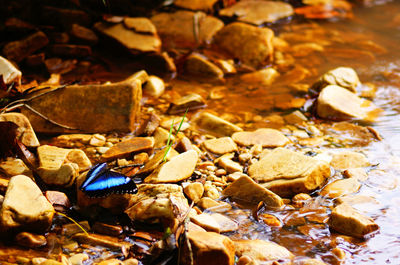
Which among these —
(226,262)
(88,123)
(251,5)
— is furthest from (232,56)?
(226,262)

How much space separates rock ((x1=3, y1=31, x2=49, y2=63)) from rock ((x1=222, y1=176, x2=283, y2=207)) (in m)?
2.83

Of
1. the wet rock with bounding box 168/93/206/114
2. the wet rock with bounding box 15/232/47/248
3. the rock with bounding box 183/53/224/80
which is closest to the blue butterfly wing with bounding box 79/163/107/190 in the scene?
the wet rock with bounding box 15/232/47/248

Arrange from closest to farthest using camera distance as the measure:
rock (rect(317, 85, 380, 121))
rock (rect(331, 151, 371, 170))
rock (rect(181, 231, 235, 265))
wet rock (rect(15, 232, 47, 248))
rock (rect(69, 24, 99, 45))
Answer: rock (rect(181, 231, 235, 265)), wet rock (rect(15, 232, 47, 248)), rock (rect(331, 151, 371, 170)), rock (rect(317, 85, 380, 121)), rock (rect(69, 24, 99, 45))

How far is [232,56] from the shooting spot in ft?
16.1

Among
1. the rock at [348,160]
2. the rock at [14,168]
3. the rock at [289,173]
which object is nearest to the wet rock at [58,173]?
the rock at [14,168]

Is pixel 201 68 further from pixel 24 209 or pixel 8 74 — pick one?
pixel 24 209

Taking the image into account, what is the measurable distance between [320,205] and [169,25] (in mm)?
3688

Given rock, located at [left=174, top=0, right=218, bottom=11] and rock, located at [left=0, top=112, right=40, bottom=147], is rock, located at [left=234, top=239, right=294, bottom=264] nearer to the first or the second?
rock, located at [left=0, top=112, right=40, bottom=147]

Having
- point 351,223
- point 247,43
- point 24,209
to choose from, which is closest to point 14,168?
point 24,209

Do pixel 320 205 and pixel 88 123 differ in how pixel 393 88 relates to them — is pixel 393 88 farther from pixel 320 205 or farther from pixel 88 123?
pixel 88 123

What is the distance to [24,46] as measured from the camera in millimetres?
4219

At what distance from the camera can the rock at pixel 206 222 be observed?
209 cm

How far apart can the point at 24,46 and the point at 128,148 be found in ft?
7.01

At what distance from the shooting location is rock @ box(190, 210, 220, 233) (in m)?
2.09
